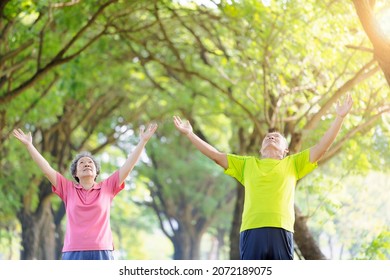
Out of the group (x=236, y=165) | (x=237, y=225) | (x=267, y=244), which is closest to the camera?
(x=267, y=244)

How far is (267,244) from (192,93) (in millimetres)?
17203

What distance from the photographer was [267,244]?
24.6ft

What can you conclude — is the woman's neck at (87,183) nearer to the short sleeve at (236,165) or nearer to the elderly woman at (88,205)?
the elderly woman at (88,205)

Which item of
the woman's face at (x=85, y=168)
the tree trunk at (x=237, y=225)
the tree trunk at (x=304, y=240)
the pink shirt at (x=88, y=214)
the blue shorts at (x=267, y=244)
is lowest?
the blue shorts at (x=267, y=244)

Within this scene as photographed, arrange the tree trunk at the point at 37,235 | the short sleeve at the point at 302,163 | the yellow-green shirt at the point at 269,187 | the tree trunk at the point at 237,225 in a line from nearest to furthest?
the yellow-green shirt at the point at 269,187 < the short sleeve at the point at 302,163 < the tree trunk at the point at 237,225 < the tree trunk at the point at 37,235

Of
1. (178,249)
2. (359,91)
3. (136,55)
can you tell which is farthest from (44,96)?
(178,249)

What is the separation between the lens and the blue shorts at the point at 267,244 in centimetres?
745

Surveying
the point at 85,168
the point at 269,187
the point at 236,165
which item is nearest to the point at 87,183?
the point at 85,168

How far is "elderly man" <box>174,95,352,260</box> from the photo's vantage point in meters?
7.51

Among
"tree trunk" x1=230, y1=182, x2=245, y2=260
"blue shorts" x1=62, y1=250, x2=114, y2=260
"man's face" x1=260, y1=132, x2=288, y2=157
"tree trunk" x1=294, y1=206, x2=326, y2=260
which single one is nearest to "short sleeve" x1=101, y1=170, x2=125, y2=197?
"blue shorts" x1=62, y1=250, x2=114, y2=260

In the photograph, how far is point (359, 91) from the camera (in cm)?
1589

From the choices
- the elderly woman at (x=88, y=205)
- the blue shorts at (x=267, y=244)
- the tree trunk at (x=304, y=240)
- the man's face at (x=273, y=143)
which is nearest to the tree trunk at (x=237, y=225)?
the tree trunk at (x=304, y=240)

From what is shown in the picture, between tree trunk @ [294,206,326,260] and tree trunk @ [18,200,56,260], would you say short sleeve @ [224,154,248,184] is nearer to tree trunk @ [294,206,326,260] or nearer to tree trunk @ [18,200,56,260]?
tree trunk @ [294,206,326,260]

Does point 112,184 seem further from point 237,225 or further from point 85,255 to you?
point 237,225
